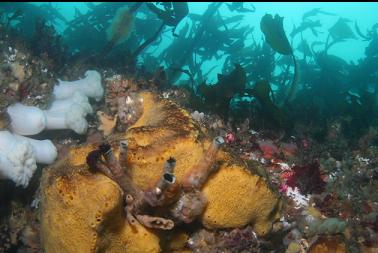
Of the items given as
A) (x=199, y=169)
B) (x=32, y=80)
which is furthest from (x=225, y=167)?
(x=32, y=80)

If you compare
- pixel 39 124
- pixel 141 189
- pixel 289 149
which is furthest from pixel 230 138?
pixel 39 124

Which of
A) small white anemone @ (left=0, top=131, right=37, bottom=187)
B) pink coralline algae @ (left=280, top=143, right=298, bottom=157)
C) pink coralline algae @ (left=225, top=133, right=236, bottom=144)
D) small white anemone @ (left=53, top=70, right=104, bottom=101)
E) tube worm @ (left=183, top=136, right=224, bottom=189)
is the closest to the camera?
tube worm @ (left=183, top=136, right=224, bottom=189)

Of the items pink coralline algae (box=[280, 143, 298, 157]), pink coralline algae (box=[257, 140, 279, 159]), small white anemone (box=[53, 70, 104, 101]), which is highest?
small white anemone (box=[53, 70, 104, 101])

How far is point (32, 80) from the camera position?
172 inches

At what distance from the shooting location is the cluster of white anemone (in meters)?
3.29

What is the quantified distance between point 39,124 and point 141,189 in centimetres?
200

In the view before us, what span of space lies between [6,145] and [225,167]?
2207 mm

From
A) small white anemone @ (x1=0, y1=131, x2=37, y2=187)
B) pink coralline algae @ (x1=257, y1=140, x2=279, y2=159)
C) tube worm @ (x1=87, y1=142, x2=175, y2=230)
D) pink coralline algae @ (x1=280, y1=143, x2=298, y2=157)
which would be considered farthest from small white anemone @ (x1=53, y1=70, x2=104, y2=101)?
pink coralline algae @ (x1=280, y1=143, x2=298, y2=157)

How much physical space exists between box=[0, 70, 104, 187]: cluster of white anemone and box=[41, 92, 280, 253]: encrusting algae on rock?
0.74 meters

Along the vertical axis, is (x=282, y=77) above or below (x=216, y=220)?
below

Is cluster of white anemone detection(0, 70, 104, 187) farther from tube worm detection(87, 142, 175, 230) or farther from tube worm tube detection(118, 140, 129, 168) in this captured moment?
tube worm tube detection(118, 140, 129, 168)

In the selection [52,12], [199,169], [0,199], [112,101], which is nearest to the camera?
[199,169]

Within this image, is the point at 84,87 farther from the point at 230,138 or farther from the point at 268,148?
the point at 268,148

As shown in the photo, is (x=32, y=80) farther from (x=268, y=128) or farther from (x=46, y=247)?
(x=268, y=128)
